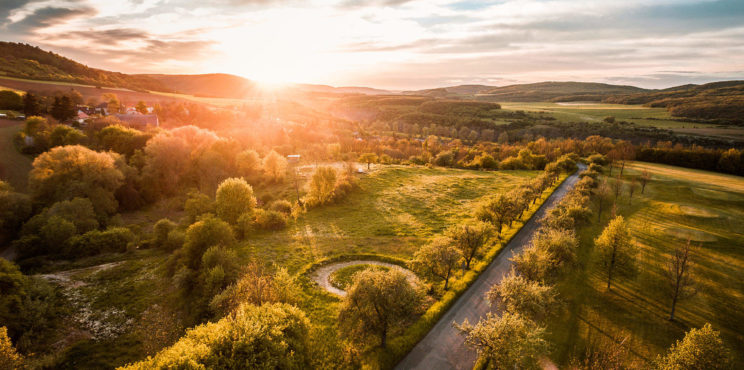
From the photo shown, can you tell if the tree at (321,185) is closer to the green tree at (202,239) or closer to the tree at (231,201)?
the tree at (231,201)

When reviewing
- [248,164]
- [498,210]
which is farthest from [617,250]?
[248,164]

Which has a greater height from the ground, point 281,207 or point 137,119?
point 137,119

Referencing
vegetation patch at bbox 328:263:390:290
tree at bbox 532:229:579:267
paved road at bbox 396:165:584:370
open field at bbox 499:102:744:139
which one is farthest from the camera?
open field at bbox 499:102:744:139

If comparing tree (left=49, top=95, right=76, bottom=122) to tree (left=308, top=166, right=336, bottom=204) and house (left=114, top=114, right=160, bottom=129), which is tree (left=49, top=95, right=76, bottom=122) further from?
tree (left=308, top=166, right=336, bottom=204)

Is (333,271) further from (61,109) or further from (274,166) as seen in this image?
(61,109)

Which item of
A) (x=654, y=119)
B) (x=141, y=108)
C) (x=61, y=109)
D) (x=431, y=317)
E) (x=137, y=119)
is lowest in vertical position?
(x=431, y=317)

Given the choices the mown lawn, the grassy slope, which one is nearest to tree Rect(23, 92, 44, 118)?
the grassy slope

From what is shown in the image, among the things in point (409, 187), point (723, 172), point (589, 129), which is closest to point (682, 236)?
point (409, 187)

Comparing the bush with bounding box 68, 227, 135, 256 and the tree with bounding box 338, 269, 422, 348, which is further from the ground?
the tree with bounding box 338, 269, 422, 348
